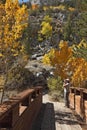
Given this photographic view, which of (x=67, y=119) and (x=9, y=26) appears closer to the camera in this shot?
(x=67, y=119)

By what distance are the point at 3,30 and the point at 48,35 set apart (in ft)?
299

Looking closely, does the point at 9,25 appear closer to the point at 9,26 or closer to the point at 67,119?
the point at 9,26

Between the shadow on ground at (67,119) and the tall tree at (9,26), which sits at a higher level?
the tall tree at (9,26)

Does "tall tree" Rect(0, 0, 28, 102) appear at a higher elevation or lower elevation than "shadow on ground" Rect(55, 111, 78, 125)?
higher

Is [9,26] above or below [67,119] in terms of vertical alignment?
above

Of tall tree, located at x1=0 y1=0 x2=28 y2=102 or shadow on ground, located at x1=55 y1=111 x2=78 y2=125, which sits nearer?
shadow on ground, located at x1=55 y1=111 x2=78 y2=125

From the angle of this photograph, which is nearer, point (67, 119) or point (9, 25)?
point (67, 119)

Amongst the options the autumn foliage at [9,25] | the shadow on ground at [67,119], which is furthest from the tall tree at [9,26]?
the shadow on ground at [67,119]

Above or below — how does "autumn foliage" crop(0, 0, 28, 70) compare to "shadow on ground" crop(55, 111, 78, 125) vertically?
above

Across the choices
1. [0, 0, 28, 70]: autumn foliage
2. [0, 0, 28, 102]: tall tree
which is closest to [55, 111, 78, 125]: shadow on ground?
[0, 0, 28, 102]: tall tree

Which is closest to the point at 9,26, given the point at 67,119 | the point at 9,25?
the point at 9,25

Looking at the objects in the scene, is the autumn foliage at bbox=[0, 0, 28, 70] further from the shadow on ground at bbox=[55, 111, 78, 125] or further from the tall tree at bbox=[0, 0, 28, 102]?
the shadow on ground at bbox=[55, 111, 78, 125]

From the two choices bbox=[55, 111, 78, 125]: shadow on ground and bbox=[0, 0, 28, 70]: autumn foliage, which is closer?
bbox=[55, 111, 78, 125]: shadow on ground

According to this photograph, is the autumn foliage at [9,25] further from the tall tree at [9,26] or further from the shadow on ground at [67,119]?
the shadow on ground at [67,119]
